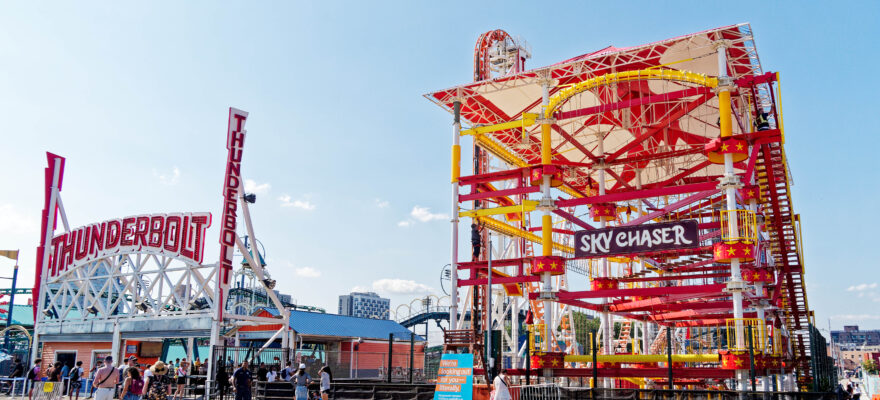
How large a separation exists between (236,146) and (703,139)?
23.7 metres

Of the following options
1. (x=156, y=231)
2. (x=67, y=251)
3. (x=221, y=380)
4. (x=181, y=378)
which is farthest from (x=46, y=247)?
(x=221, y=380)

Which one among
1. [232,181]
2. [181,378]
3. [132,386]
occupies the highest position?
[232,181]

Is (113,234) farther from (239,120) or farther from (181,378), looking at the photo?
(181,378)

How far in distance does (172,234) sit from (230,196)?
3581mm

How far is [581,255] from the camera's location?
28.4 m

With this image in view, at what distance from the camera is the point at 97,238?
112ft

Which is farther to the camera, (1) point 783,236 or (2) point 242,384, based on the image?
(1) point 783,236

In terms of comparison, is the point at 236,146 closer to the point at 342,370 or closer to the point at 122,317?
the point at 122,317

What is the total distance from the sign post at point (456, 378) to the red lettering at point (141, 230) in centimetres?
1711

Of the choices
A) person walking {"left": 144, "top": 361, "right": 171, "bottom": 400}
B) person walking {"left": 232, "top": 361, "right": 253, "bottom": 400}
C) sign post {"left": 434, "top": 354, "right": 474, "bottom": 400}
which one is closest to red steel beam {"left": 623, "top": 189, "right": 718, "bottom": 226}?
sign post {"left": 434, "top": 354, "right": 474, "bottom": 400}

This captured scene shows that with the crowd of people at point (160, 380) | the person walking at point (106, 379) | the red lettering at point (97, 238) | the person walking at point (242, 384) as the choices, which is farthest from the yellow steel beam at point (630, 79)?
the red lettering at point (97, 238)

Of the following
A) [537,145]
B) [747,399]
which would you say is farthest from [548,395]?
[537,145]

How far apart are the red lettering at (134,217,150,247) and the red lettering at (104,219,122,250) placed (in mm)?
1418

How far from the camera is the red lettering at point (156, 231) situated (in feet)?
101
